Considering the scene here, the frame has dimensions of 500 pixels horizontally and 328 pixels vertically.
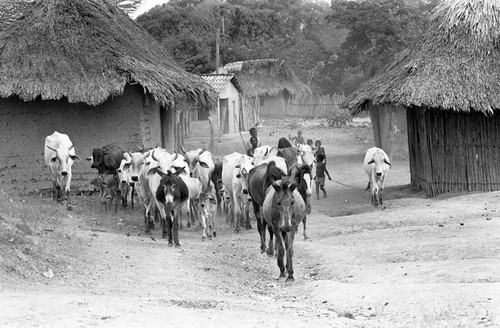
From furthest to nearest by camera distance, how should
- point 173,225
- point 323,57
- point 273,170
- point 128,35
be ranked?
point 323,57, point 128,35, point 173,225, point 273,170

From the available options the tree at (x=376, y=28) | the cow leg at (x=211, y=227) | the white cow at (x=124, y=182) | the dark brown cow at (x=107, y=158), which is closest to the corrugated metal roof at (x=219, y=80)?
the tree at (x=376, y=28)

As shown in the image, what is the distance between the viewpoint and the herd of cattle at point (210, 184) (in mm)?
Answer: 12812

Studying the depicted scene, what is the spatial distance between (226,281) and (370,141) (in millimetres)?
26492

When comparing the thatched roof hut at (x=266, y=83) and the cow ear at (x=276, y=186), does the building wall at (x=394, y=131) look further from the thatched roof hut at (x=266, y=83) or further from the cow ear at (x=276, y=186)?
the thatched roof hut at (x=266, y=83)

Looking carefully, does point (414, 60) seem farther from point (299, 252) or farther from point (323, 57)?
point (323, 57)

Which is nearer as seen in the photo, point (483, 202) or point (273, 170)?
point (273, 170)

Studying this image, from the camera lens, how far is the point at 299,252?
48.4 ft

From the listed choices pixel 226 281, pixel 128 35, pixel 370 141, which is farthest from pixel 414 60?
pixel 370 141

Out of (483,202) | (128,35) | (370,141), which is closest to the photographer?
(483,202)

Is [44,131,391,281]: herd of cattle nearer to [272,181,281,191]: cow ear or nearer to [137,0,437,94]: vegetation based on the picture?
[272,181,281,191]: cow ear

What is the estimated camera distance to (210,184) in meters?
20.3

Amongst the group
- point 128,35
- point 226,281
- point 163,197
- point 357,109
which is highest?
point 128,35

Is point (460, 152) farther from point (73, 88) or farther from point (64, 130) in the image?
point (64, 130)

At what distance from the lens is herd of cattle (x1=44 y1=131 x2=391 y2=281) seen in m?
12.8
